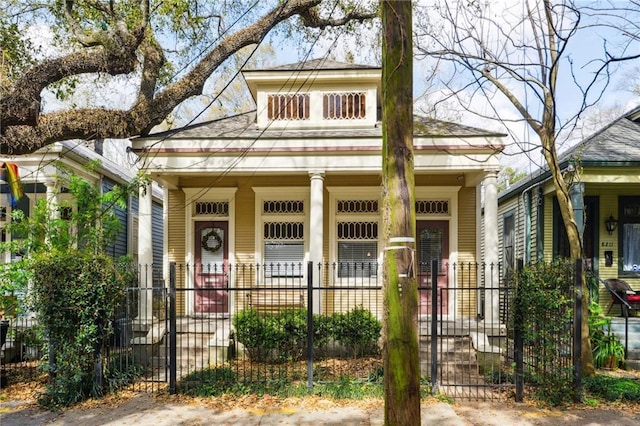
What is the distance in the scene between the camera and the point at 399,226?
3.76m

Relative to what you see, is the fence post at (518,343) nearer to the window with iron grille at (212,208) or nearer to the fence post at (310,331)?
the fence post at (310,331)

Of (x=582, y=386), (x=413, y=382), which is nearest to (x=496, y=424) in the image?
(x=582, y=386)

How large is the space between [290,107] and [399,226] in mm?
7851

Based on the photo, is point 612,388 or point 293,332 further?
point 293,332

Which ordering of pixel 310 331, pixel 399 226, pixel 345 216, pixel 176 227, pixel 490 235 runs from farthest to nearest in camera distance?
pixel 176 227 → pixel 345 216 → pixel 490 235 → pixel 310 331 → pixel 399 226

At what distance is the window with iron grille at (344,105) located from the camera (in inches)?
432

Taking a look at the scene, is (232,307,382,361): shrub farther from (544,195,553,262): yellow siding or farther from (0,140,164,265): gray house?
(544,195,553,262): yellow siding

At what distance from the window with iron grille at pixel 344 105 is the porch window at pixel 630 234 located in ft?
22.4

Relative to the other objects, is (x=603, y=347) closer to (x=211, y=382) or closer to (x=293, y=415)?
(x=293, y=415)

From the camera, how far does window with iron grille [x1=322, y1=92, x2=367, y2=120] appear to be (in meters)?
11.0

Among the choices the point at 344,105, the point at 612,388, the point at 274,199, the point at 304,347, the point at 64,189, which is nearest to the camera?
the point at 612,388

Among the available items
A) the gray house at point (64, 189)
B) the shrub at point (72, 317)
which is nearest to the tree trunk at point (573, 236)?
the shrub at point (72, 317)

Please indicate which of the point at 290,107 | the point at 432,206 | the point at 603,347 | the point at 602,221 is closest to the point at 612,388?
the point at 603,347

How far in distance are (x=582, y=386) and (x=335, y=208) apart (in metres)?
6.16
